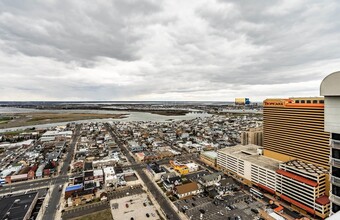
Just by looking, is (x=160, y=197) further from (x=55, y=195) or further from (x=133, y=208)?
(x=55, y=195)

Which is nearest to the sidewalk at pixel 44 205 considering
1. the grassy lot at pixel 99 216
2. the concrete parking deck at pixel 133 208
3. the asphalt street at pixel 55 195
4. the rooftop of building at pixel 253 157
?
the asphalt street at pixel 55 195

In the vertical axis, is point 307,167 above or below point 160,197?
above

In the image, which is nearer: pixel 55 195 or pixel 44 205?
pixel 44 205

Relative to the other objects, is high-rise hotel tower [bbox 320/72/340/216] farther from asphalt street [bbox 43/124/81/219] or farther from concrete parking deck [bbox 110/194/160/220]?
asphalt street [bbox 43/124/81/219]

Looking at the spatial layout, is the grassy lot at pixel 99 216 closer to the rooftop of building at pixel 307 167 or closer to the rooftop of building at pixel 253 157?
the rooftop of building at pixel 253 157

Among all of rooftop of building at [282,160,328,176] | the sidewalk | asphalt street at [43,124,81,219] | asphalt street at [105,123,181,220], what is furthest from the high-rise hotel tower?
the sidewalk

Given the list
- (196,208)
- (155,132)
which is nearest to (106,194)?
(196,208)

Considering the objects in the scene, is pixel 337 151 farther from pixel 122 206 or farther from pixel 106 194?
pixel 106 194

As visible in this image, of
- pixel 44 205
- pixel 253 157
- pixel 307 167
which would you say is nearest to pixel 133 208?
pixel 44 205
